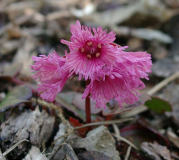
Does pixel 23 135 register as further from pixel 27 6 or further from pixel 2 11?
pixel 27 6

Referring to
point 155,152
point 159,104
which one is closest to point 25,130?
point 155,152

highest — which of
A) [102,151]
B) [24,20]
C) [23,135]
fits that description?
[24,20]

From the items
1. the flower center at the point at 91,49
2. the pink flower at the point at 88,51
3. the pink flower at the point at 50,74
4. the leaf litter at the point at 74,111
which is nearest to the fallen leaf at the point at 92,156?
the leaf litter at the point at 74,111

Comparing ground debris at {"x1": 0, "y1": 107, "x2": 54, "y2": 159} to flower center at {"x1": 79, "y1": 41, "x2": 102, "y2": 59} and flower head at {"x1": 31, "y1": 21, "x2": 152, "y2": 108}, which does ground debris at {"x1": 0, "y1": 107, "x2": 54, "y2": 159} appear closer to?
flower head at {"x1": 31, "y1": 21, "x2": 152, "y2": 108}

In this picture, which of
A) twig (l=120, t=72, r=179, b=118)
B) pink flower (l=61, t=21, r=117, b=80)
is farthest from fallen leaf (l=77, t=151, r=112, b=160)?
twig (l=120, t=72, r=179, b=118)

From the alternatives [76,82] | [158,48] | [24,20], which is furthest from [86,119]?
[24,20]

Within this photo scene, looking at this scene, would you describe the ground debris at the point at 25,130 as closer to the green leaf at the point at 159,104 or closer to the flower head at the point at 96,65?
the flower head at the point at 96,65

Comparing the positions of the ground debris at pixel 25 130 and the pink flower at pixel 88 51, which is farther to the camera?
the ground debris at pixel 25 130
